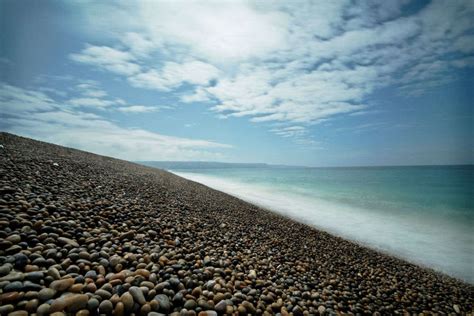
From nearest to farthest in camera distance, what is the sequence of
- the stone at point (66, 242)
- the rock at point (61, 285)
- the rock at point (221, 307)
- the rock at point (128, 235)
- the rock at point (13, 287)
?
the rock at point (13, 287) < the rock at point (61, 285) < the rock at point (221, 307) < the stone at point (66, 242) < the rock at point (128, 235)

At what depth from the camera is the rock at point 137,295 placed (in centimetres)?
199

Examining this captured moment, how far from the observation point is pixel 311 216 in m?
12.0

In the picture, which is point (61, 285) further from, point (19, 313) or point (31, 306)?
point (19, 313)

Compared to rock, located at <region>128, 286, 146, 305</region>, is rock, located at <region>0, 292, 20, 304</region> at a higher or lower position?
higher

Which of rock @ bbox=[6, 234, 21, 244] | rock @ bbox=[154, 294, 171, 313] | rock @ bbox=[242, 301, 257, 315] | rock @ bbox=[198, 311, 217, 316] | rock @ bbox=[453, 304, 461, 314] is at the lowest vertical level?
rock @ bbox=[453, 304, 461, 314]

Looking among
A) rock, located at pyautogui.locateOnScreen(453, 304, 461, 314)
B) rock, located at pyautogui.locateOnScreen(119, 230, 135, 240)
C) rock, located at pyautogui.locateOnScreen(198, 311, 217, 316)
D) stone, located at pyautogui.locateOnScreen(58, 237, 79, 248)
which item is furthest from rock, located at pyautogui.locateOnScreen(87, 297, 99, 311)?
rock, located at pyautogui.locateOnScreen(453, 304, 461, 314)

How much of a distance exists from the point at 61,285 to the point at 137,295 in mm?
663

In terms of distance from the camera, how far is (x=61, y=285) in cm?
188

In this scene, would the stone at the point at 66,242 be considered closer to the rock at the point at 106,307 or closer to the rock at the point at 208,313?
the rock at the point at 106,307

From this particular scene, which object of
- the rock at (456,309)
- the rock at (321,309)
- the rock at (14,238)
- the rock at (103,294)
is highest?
the rock at (14,238)


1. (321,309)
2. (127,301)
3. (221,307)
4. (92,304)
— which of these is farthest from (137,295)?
(321,309)

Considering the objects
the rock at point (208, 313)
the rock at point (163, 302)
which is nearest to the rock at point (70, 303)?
the rock at point (163, 302)

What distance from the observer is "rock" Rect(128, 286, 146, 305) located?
6.53 ft

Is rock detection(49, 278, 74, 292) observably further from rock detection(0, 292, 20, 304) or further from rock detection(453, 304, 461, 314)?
rock detection(453, 304, 461, 314)
